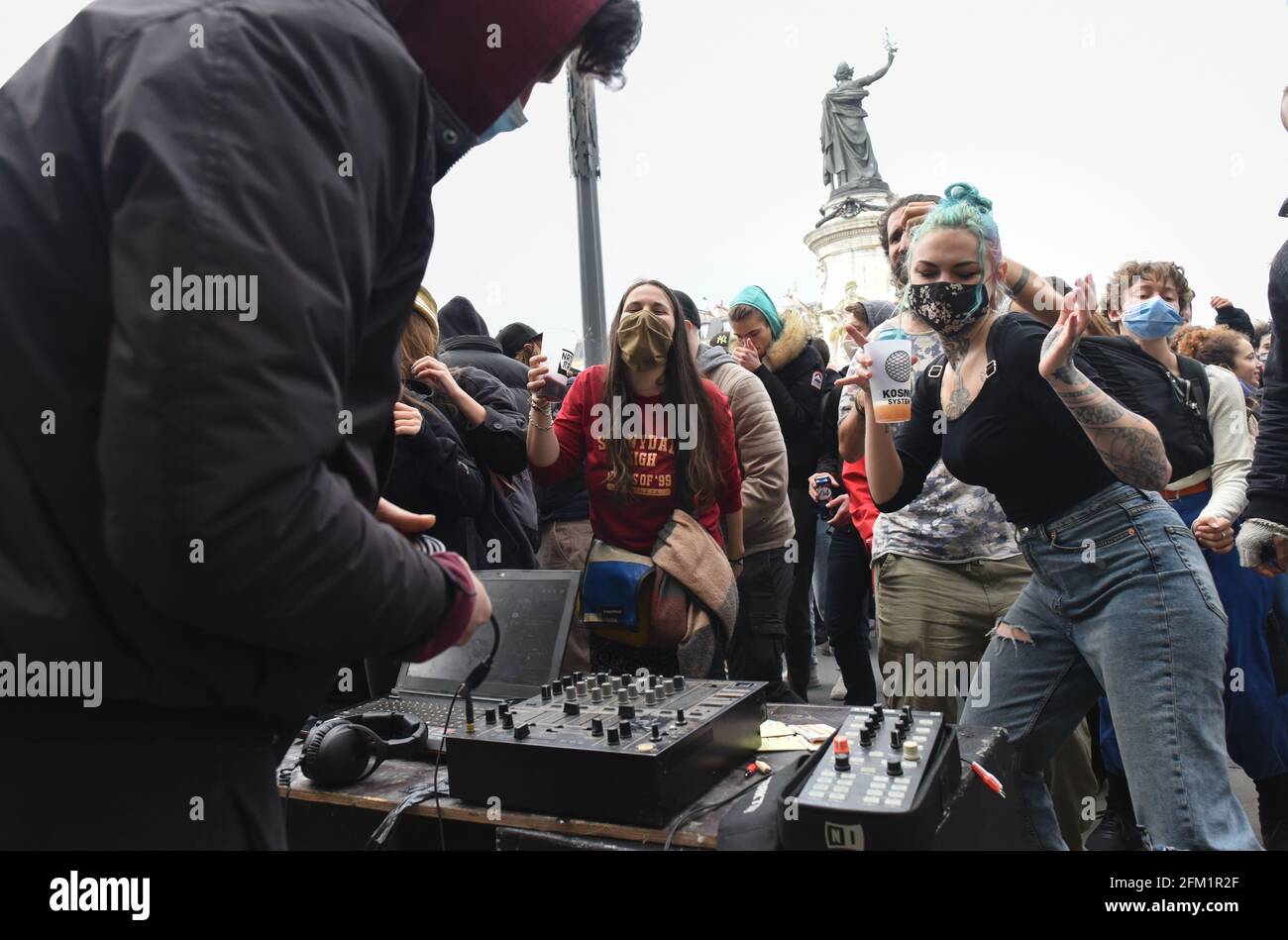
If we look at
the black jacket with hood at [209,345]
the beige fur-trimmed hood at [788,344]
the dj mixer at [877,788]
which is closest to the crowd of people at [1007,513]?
the beige fur-trimmed hood at [788,344]

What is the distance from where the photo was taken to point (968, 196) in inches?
94.4

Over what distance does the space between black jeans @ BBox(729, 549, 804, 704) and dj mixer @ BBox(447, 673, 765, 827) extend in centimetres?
185

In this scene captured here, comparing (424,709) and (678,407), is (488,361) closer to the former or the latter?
(678,407)

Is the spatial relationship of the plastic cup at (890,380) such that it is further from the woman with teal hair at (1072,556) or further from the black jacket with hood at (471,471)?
the black jacket with hood at (471,471)

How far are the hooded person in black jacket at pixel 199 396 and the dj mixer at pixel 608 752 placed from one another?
1.90 ft

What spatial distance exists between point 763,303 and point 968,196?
7.80 feet

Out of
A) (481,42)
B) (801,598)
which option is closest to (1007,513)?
(481,42)

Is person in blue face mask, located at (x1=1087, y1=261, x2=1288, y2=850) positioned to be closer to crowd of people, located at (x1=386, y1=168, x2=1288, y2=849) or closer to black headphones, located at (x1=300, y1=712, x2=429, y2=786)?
crowd of people, located at (x1=386, y1=168, x2=1288, y2=849)

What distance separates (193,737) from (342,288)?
498mm

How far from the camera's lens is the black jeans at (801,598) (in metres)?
4.74

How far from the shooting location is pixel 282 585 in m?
0.80

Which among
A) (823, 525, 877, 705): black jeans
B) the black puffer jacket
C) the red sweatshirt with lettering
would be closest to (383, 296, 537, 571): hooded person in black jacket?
the red sweatshirt with lettering
